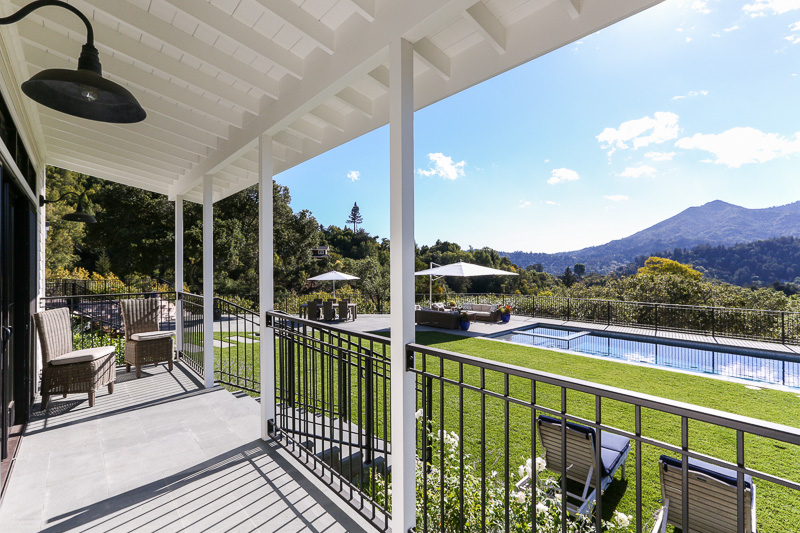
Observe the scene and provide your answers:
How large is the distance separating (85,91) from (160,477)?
8.35 feet

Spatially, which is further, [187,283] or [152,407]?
[187,283]

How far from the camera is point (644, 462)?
160 inches

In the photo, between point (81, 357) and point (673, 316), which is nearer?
point (81, 357)

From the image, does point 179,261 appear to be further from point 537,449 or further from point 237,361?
point 537,449

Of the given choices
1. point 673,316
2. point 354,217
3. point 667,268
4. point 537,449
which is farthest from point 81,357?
point 354,217

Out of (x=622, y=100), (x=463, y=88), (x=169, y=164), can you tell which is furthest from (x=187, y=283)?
(x=622, y=100)

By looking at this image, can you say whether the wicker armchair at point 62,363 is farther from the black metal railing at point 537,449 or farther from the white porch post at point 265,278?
the black metal railing at point 537,449

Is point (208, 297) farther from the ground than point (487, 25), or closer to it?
closer to it

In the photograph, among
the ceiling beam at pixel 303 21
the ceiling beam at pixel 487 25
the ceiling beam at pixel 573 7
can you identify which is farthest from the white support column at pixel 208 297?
the ceiling beam at pixel 573 7

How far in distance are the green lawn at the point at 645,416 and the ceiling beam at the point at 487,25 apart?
7.36ft

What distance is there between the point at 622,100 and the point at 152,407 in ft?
156

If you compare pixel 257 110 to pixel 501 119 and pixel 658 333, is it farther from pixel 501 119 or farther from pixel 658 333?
pixel 501 119

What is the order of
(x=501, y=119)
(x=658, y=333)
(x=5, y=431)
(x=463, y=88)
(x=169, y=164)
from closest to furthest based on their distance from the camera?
(x=463, y=88)
(x=5, y=431)
(x=169, y=164)
(x=658, y=333)
(x=501, y=119)

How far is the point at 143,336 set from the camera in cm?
493
